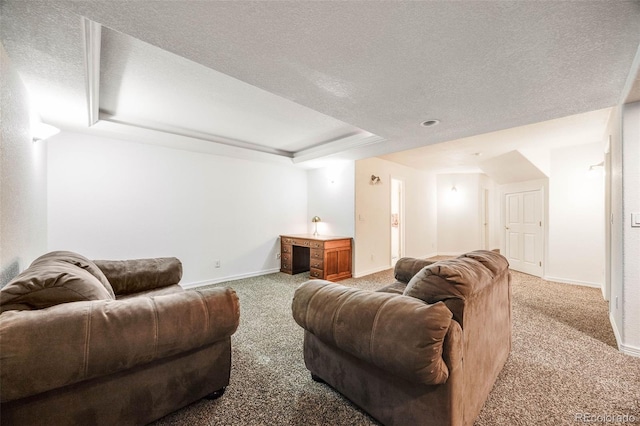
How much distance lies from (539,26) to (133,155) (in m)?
4.48

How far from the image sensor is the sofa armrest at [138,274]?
7.57 ft

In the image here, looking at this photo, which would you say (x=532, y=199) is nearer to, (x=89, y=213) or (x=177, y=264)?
(x=177, y=264)

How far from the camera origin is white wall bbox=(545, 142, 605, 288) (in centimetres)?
404

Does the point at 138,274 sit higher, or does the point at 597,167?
the point at 597,167

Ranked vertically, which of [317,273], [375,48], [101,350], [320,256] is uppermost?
[375,48]

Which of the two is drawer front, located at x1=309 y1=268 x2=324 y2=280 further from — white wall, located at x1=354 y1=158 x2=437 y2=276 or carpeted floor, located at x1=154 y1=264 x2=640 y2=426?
carpeted floor, located at x1=154 y1=264 x2=640 y2=426

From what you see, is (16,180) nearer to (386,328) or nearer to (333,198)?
(386,328)

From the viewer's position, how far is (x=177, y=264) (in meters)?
2.69

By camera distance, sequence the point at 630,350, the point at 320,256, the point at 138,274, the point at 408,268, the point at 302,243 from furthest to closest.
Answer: the point at 302,243
the point at 320,256
the point at 408,268
the point at 138,274
the point at 630,350

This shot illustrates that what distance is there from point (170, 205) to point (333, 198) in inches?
113

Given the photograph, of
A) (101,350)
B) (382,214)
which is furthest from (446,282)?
(382,214)

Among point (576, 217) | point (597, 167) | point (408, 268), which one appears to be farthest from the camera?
point (576, 217)

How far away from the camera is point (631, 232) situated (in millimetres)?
2139

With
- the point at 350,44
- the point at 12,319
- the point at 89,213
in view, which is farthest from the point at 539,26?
the point at 89,213
